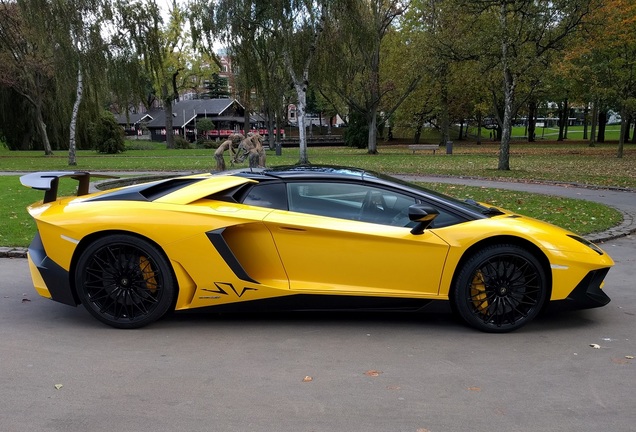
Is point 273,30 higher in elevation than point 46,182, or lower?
higher

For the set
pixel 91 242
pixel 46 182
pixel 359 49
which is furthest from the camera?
Result: pixel 359 49

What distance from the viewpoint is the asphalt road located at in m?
3.04

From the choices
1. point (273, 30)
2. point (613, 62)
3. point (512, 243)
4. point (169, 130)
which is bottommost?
point (512, 243)

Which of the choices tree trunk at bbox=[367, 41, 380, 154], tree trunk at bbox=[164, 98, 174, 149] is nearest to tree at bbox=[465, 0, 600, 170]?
tree trunk at bbox=[367, 41, 380, 154]

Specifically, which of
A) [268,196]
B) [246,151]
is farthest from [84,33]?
[268,196]

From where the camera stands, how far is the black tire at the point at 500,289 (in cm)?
427

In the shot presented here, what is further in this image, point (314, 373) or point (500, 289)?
point (500, 289)

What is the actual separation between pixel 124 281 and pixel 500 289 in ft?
9.79

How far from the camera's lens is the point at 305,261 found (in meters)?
4.30

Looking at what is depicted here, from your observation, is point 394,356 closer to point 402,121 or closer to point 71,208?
point 71,208

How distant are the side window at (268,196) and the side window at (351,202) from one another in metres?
0.07

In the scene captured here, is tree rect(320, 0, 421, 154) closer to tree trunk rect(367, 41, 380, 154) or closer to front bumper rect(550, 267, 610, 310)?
tree trunk rect(367, 41, 380, 154)

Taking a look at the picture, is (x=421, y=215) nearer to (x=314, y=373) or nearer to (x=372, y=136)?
(x=314, y=373)

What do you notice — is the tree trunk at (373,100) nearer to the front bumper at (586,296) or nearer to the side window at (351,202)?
the side window at (351,202)
